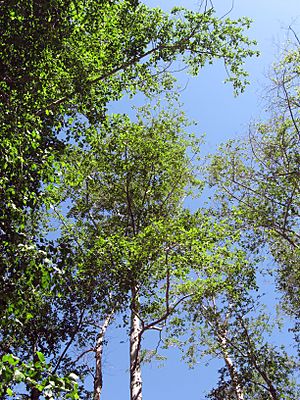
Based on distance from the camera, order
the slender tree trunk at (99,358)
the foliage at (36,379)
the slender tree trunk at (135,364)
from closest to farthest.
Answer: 1. the foliage at (36,379)
2. the slender tree trunk at (135,364)
3. the slender tree trunk at (99,358)

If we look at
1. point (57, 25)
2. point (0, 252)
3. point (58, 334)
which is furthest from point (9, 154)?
point (58, 334)

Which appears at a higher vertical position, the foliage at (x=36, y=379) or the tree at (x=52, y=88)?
the tree at (x=52, y=88)

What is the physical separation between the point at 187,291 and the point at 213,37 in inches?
313

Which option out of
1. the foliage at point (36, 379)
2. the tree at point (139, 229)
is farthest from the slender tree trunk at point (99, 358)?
the foliage at point (36, 379)

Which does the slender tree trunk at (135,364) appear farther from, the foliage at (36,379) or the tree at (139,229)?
the foliage at (36,379)

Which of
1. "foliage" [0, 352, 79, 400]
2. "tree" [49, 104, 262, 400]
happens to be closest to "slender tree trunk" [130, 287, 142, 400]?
"tree" [49, 104, 262, 400]

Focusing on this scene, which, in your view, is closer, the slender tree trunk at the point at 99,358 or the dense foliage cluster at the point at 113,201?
the dense foliage cluster at the point at 113,201

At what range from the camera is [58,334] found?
12.9 meters

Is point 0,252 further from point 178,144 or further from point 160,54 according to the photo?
point 178,144

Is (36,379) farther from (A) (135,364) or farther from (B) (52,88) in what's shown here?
(A) (135,364)

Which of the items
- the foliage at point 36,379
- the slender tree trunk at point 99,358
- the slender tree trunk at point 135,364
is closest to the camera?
the foliage at point 36,379

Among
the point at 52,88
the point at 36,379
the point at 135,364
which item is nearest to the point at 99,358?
the point at 135,364

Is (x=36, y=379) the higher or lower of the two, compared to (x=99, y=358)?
lower

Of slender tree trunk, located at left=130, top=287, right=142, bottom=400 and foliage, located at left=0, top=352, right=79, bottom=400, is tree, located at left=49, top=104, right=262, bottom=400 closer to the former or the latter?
slender tree trunk, located at left=130, top=287, right=142, bottom=400
